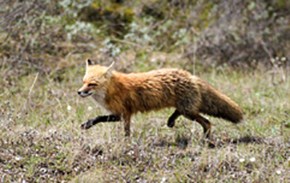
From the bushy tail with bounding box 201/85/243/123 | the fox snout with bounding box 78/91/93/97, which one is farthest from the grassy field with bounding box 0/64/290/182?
the fox snout with bounding box 78/91/93/97

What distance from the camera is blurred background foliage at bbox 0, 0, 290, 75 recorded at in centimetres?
1214

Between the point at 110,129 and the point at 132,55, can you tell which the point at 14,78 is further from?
the point at 110,129

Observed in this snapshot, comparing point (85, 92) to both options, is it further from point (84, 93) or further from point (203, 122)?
point (203, 122)

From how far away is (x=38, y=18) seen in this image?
12.2m

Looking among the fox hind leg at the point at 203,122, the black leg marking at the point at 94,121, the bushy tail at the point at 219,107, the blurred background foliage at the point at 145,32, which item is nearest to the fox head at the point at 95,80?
the black leg marking at the point at 94,121

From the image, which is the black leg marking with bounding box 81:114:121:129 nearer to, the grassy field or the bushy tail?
the grassy field

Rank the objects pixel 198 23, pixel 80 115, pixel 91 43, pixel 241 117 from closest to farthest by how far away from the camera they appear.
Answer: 1. pixel 241 117
2. pixel 80 115
3. pixel 91 43
4. pixel 198 23

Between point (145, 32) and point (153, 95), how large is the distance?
19.9 feet

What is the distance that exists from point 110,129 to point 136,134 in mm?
375

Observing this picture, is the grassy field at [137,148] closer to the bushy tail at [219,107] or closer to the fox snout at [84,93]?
the bushy tail at [219,107]

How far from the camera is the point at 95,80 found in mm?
7871

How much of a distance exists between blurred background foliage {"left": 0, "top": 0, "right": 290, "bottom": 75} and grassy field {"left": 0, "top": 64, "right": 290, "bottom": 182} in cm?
247

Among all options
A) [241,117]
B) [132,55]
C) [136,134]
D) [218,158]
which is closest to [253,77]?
[132,55]

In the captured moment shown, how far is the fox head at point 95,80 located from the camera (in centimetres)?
777
